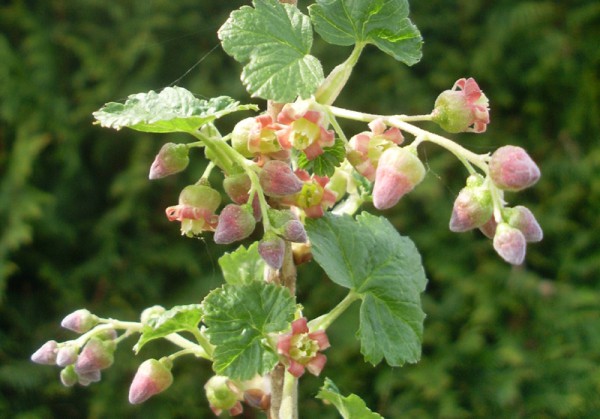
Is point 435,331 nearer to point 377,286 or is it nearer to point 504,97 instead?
point 504,97

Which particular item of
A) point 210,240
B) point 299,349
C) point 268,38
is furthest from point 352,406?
point 210,240

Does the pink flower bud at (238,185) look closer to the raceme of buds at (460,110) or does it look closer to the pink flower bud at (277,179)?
the pink flower bud at (277,179)

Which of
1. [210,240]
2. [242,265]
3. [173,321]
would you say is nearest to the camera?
[173,321]

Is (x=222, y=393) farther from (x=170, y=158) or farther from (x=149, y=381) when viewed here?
(x=170, y=158)

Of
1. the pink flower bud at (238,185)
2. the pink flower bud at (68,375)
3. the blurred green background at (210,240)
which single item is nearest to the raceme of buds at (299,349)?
the pink flower bud at (238,185)

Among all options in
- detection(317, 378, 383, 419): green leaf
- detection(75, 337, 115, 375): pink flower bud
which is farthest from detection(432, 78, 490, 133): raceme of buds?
detection(75, 337, 115, 375): pink flower bud
